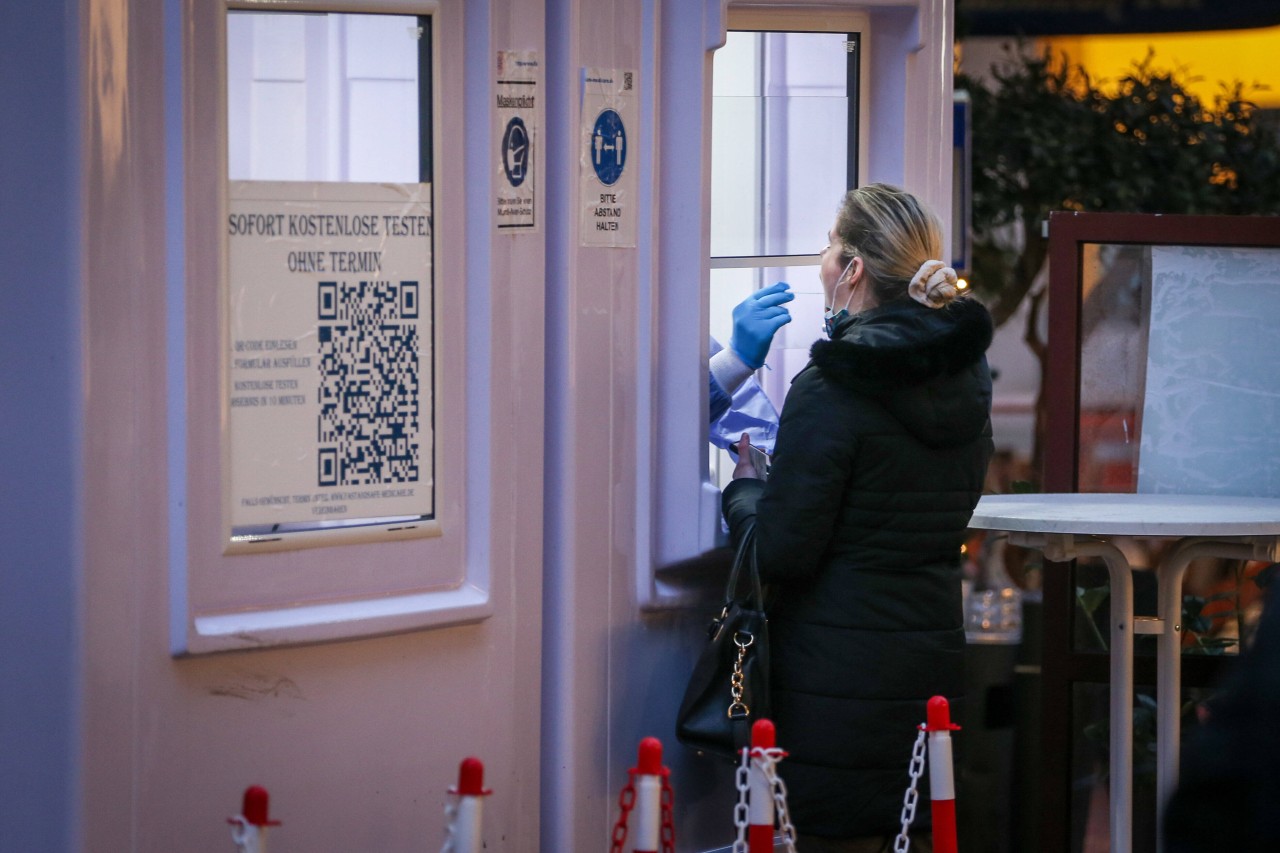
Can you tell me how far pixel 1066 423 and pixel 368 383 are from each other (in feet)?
6.28

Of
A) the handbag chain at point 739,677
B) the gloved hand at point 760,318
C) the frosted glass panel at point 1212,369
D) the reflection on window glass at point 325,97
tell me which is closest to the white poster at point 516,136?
the reflection on window glass at point 325,97

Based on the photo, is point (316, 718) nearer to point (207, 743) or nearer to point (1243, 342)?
point (207, 743)

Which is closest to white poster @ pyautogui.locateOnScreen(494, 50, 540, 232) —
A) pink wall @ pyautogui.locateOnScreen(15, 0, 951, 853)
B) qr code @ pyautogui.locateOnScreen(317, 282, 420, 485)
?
pink wall @ pyautogui.locateOnScreen(15, 0, 951, 853)

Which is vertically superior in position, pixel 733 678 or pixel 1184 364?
pixel 1184 364

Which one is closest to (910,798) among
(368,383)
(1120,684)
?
(1120,684)

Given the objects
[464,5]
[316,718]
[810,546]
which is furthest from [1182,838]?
[464,5]

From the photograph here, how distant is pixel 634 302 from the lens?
3.44 metres

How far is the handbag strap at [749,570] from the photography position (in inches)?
122

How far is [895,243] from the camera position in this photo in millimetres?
3098

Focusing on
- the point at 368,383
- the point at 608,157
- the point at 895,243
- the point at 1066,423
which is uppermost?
the point at 608,157

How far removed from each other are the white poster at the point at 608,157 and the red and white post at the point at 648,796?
49.4 inches

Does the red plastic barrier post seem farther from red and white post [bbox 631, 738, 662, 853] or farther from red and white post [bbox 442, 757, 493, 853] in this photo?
red and white post [bbox 442, 757, 493, 853]

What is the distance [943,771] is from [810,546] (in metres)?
0.48

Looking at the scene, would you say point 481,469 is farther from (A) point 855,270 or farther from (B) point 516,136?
(A) point 855,270
